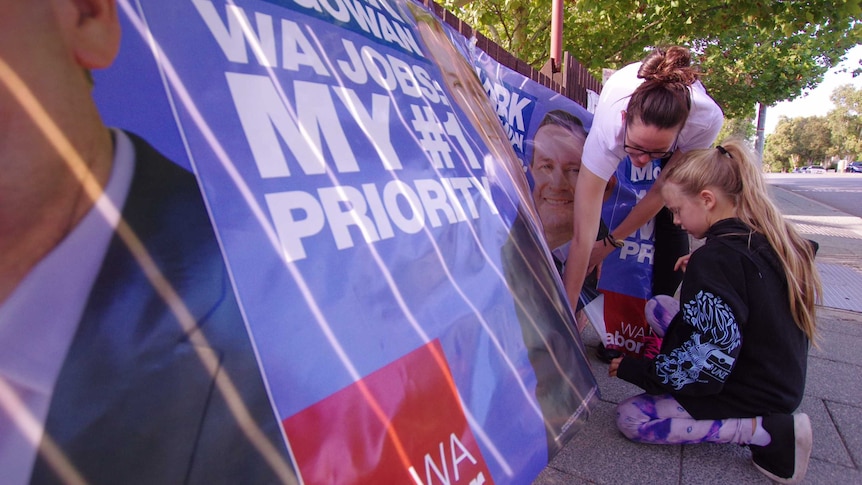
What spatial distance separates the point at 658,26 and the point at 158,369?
8.92 metres

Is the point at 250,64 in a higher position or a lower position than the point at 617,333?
higher

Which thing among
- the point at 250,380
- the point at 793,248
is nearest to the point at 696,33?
the point at 793,248

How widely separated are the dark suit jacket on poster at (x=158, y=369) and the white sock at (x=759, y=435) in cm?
188

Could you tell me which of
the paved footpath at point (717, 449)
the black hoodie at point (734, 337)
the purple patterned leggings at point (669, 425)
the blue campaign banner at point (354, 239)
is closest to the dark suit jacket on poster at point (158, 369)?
the blue campaign banner at point (354, 239)

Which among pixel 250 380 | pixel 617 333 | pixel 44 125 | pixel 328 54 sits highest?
pixel 328 54

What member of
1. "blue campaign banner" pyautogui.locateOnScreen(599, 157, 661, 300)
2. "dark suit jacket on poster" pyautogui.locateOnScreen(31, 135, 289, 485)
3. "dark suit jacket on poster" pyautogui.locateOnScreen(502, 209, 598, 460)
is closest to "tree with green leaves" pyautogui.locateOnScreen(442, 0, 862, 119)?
"blue campaign banner" pyautogui.locateOnScreen(599, 157, 661, 300)

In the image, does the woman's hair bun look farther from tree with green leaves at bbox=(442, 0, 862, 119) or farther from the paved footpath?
tree with green leaves at bbox=(442, 0, 862, 119)

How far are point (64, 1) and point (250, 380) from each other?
0.56m

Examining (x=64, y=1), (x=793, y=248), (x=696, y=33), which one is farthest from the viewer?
(x=696, y=33)

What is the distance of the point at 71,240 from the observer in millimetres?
640

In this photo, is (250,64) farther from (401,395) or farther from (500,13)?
(500,13)

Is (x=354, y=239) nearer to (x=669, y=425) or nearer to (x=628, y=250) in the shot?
(x=669, y=425)

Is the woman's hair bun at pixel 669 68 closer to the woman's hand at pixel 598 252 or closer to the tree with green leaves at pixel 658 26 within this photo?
the woman's hand at pixel 598 252

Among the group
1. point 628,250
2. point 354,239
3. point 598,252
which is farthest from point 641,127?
point 354,239
